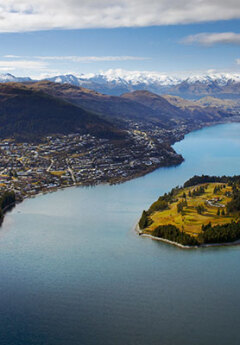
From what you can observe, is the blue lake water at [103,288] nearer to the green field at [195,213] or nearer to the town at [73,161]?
the green field at [195,213]

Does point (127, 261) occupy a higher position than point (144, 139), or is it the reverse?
point (144, 139)

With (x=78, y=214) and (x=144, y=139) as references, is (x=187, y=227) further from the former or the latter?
(x=144, y=139)

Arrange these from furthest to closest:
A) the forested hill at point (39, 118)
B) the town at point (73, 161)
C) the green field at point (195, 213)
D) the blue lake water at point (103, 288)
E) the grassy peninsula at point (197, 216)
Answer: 1. the forested hill at point (39, 118)
2. the town at point (73, 161)
3. the green field at point (195, 213)
4. the grassy peninsula at point (197, 216)
5. the blue lake water at point (103, 288)

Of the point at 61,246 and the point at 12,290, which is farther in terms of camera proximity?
the point at 61,246

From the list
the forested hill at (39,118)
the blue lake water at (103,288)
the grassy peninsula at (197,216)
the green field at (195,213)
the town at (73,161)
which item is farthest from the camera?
the forested hill at (39,118)

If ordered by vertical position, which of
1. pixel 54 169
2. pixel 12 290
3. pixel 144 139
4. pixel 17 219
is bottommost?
pixel 12 290

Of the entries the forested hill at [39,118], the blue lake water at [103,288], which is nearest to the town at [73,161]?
the forested hill at [39,118]

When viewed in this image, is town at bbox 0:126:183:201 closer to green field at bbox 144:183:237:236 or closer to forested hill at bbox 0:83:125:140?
forested hill at bbox 0:83:125:140

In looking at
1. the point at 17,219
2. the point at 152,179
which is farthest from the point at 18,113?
the point at 17,219
